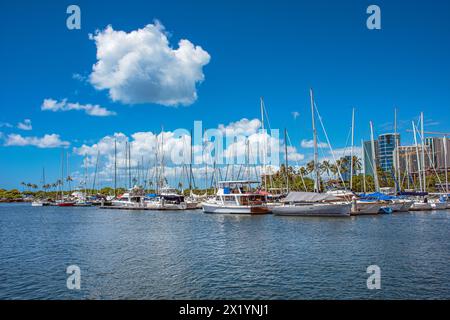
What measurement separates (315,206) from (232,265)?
39.5 meters

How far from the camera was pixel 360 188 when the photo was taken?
5733 inches

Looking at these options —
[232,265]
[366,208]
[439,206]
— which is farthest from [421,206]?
[232,265]

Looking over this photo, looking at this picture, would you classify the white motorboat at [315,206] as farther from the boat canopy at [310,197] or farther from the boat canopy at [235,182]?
the boat canopy at [235,182]

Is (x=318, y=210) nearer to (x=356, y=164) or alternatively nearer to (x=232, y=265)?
(x=232, y=265)

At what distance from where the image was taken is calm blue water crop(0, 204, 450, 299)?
19.5 meters

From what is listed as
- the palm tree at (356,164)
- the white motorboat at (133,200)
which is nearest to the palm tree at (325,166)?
the palm tree at (356,164)

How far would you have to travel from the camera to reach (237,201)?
74.6 metres

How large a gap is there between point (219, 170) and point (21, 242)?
265ft

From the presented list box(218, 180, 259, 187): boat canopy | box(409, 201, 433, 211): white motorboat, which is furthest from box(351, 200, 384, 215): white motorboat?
box(218, 180, 259, 187): boat canopy

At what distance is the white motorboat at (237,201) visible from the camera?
73375mm

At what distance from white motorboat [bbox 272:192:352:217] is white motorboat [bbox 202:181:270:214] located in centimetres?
874

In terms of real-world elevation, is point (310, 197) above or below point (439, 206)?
above

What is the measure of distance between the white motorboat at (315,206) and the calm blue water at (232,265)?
18735 mm

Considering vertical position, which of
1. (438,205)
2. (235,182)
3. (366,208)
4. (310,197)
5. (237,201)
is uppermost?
(235,182)
